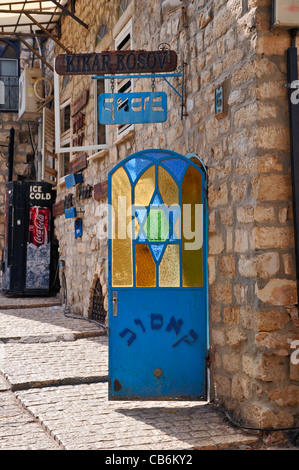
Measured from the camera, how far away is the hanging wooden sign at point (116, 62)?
16.9 ft

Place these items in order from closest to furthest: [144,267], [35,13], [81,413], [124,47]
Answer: [81,413] < [144,267] < [124,47] < [35,13]

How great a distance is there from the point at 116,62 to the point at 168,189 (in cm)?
125

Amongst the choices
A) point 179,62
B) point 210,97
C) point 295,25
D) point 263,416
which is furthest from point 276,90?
point 263,416

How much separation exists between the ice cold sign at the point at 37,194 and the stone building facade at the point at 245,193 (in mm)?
7519

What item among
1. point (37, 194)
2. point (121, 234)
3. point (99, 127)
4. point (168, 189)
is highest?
point (99, 127)

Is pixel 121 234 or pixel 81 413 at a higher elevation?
pixel 121 234

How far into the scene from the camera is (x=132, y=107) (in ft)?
17.7

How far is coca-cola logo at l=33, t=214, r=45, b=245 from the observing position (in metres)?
12.8

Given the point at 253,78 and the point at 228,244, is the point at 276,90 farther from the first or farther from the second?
the point at 228,244

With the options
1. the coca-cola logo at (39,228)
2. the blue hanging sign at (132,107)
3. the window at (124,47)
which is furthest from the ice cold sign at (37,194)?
the blue hanging sign at (132,107)

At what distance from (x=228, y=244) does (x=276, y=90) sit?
3.90ft

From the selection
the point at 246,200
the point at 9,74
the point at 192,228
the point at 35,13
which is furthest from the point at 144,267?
the point at 9,74

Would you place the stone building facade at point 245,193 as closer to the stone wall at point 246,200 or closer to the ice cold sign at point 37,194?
the stone wall at point 246,200

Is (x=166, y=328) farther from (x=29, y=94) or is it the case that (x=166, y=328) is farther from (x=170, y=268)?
(x=29, y=94)
